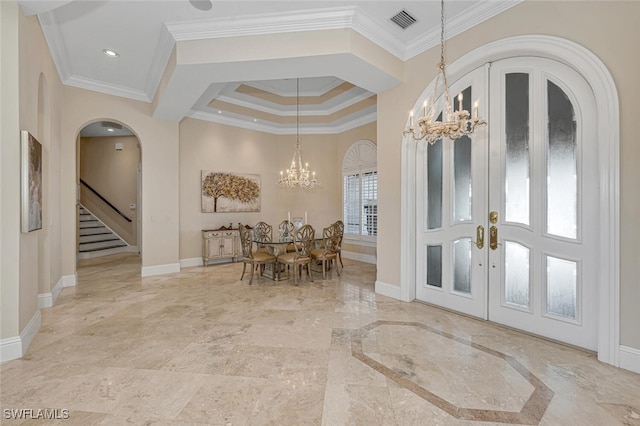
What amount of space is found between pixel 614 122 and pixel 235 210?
673cm

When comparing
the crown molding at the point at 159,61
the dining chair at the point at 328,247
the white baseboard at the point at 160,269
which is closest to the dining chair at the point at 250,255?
the dining chair at the point at 328,247

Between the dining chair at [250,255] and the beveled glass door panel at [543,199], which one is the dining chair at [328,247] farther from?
the beveled glass door panel at [543,199]

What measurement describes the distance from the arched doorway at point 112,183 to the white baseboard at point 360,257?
6.67 meters

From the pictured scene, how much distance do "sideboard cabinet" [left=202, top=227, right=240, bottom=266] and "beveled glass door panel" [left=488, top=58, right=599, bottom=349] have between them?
5.39m

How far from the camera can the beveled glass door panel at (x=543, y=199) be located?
2.59m

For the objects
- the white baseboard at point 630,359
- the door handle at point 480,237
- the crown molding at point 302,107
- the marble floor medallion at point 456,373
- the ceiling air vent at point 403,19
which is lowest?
the marble floor medallion at point 456,373

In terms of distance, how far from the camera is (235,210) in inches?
278

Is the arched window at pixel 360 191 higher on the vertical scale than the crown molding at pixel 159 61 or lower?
lower

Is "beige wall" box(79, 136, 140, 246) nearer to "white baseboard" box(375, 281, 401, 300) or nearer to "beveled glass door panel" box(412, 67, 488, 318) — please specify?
"white baseboard" box(375, 281, 401, 300)

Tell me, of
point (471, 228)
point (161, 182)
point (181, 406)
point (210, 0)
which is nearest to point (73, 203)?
point (161, 182)

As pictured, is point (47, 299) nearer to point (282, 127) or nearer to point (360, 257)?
point (360, 257)

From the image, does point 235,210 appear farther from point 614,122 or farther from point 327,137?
point 614,122

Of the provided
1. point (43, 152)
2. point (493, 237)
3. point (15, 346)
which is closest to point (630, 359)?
point (493, 237)

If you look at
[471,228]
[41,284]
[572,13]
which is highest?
[572,13]
